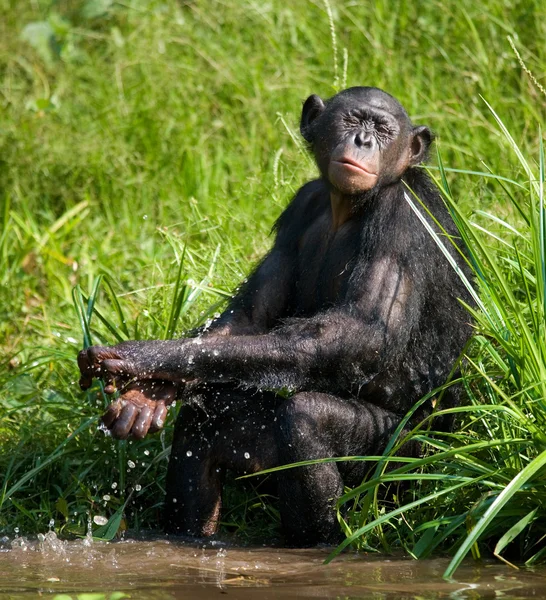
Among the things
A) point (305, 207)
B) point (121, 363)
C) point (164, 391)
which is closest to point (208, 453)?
point (164, 391)

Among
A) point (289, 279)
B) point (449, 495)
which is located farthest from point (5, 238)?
point (449, 495)

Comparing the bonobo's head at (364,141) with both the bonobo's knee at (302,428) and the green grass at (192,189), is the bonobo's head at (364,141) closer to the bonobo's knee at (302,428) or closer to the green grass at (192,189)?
the green grass at (192,189)

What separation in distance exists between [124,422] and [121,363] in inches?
9.4

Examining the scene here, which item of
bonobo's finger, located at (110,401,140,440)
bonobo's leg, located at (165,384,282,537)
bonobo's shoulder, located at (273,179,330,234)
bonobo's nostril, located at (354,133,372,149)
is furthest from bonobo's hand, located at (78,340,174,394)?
bonobo's nostril, located at (354,133,372,149)

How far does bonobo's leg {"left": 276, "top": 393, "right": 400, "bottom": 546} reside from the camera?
4324mm

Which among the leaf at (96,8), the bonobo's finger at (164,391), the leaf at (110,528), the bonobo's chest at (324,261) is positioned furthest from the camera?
the leaf at (96,8)

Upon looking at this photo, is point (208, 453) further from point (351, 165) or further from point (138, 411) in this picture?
point (351, 165)

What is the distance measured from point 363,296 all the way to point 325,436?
575 mm

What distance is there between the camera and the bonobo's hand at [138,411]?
4273 mm

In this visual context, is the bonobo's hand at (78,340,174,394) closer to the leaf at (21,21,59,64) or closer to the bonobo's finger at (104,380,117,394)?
the bonobo's finger at (104,380,117,394)

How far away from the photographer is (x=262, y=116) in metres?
7.70

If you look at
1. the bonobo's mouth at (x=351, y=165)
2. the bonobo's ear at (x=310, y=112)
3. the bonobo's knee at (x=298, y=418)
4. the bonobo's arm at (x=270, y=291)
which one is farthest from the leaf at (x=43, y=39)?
the bonobo's knee at (x=298, y=418)

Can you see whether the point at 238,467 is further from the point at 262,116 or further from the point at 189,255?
the point at 262,116

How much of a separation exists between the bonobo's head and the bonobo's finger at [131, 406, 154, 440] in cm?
122
